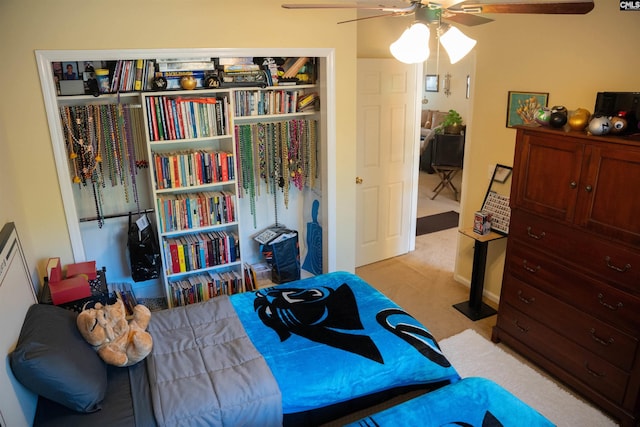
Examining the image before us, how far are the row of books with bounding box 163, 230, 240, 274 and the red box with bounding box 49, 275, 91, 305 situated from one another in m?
0.78

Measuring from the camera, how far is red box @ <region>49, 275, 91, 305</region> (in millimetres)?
2674

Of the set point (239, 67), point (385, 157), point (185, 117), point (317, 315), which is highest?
point (239, 67)

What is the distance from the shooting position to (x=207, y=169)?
138 inches

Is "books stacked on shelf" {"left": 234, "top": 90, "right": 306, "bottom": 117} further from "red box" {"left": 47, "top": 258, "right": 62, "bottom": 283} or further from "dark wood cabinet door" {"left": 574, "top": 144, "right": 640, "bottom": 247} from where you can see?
"dark wood cabinet door" {"left": 574, "top": 144, "right": 640, "bottom": 247}

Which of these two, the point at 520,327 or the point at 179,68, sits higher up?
the point at 179,68

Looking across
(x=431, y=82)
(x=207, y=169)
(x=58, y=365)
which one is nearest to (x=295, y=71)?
(x=207, y=169)

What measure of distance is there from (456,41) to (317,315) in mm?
1682

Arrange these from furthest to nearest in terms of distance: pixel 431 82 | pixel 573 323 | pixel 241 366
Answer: pixel 431 82 < pixel 573 323 < pixel 241 366

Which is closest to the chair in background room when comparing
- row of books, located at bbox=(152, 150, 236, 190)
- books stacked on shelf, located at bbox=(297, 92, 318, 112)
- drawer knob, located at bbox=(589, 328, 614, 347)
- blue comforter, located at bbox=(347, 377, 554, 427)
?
books stacked on shelf, located at bbox=(297, 92, 318, 112)

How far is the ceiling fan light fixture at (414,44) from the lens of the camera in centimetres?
174

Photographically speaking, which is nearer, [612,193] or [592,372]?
[612,193]

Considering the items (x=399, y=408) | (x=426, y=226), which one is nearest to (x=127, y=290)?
(x=399, y=408)

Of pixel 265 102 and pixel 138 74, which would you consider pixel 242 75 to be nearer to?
pixel 265 102

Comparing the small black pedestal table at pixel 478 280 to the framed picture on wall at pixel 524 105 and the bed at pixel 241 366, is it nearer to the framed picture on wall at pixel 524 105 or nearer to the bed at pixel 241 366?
the framed picture on wall at pixel 524 105
